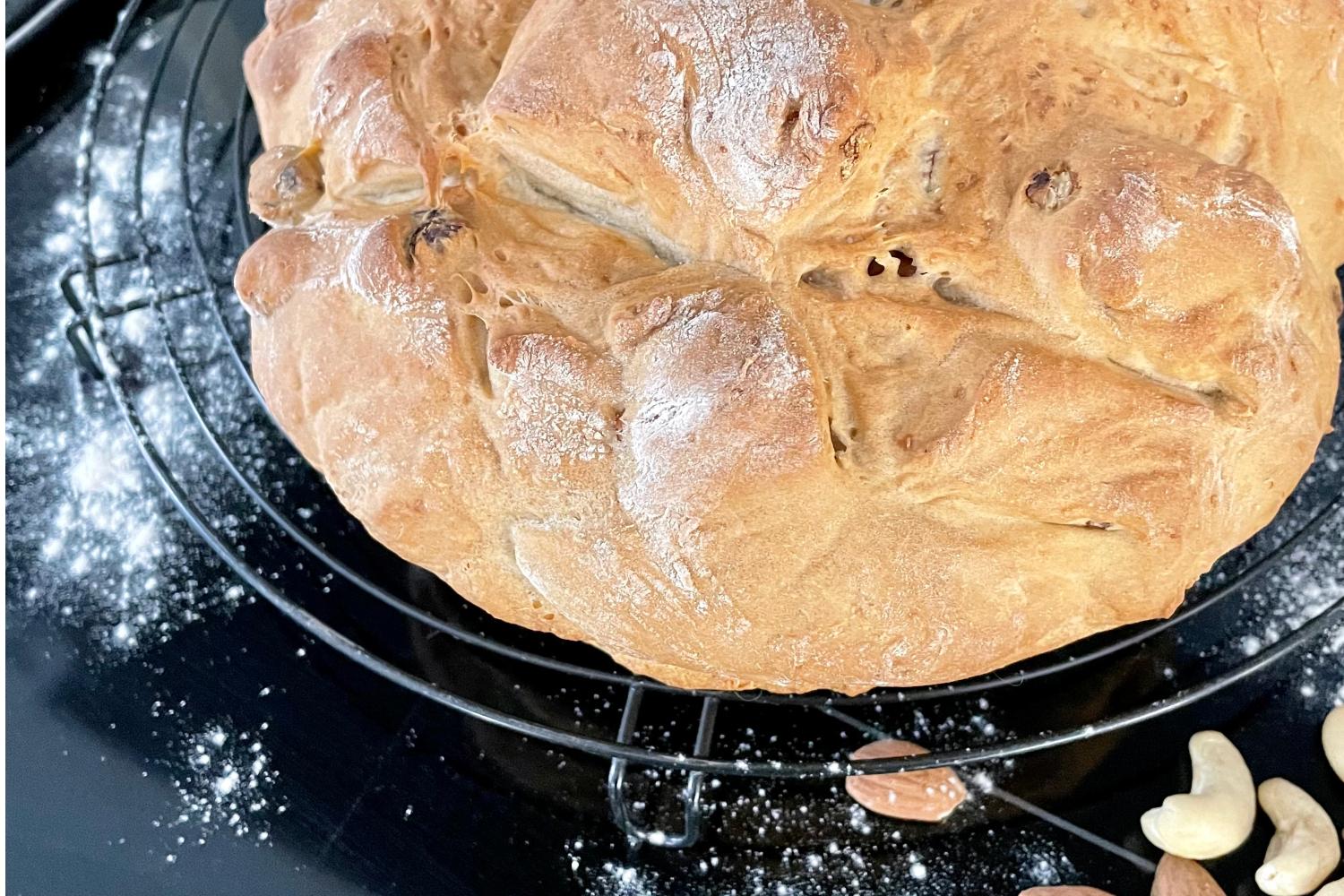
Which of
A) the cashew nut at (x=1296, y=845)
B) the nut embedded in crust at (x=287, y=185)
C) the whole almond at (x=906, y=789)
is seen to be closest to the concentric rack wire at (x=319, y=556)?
the whole almond at (x=906, y=789)

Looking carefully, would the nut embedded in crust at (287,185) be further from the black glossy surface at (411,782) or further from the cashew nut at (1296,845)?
the cashew nut at (1296,845)

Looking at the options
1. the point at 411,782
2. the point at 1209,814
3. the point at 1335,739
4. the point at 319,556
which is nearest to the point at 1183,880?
the point at 1209,814

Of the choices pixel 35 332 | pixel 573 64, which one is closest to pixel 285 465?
pixel 35 332

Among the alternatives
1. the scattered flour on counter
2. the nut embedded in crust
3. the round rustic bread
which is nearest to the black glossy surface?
the scattered flour on counter

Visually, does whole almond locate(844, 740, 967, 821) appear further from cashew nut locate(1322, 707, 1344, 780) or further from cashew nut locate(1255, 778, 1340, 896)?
cashew nut locate(1322, 707, 1344, 780)

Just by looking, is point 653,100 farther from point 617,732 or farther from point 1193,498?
point 617,732

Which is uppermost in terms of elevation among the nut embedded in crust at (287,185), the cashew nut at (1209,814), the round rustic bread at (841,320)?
the nut embedded in crust at (287,185)
